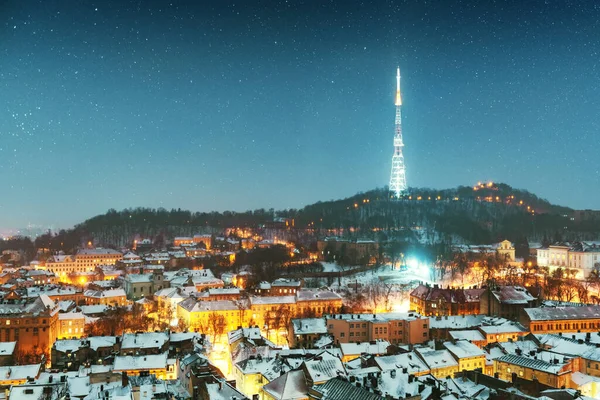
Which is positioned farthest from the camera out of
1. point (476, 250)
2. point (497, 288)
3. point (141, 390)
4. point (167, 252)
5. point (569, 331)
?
point (167, 252)

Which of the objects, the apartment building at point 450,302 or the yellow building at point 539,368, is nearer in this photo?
the yellow building at point 539,368

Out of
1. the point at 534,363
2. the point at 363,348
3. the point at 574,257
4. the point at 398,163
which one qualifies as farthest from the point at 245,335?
the point at 398,163

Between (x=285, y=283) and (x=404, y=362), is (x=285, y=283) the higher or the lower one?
the higher one

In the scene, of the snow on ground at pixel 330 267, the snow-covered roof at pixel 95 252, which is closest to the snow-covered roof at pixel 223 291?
the snow on ground at pixel 330 267

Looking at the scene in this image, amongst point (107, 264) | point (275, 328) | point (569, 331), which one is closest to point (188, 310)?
point (275, 328)

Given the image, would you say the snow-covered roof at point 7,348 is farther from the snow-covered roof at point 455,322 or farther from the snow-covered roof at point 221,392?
the snow-covered roof at point 455,322

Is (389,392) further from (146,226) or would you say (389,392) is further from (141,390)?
(146,226)

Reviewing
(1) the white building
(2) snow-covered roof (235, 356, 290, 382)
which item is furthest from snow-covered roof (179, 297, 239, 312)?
(1) the white building

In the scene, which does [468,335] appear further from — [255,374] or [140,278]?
[140,278]

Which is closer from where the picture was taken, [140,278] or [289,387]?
[289,387]
